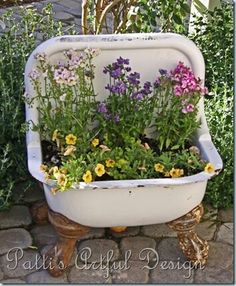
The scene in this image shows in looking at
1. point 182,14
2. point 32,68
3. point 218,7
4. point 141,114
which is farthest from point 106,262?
A: point 218,7

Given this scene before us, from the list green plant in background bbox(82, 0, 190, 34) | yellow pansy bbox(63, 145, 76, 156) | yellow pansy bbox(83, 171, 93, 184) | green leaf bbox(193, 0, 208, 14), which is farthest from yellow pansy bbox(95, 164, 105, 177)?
green leaf bbox(193, 0, 208, 14)

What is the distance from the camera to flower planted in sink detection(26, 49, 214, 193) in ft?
8.41

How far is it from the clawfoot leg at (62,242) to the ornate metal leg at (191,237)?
0.39 m

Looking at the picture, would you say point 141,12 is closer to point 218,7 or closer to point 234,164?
point 218,7

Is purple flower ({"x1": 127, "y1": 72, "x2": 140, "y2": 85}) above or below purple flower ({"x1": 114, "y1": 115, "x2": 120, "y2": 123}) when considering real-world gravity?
above

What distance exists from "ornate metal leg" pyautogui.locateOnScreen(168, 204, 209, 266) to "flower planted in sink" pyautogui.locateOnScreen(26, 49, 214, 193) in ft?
0.61

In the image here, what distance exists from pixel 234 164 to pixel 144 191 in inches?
26.2

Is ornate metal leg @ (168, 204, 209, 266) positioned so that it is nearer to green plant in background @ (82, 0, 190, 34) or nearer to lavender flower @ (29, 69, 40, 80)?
lavender flower @ (29, 69, 40, 80)

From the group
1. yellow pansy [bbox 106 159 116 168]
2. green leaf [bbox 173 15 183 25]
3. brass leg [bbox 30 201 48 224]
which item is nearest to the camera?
yellow pansy [bbox 106 159 116 168]

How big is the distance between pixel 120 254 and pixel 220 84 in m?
1.12

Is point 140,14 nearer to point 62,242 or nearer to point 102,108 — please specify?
point 102,108

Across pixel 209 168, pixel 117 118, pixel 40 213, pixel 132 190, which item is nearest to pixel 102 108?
pixel 117 118

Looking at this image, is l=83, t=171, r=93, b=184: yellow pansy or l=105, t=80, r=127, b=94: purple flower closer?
l=83, t=171, r=93, b=184: yellow pansy

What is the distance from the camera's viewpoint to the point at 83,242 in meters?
2.86
